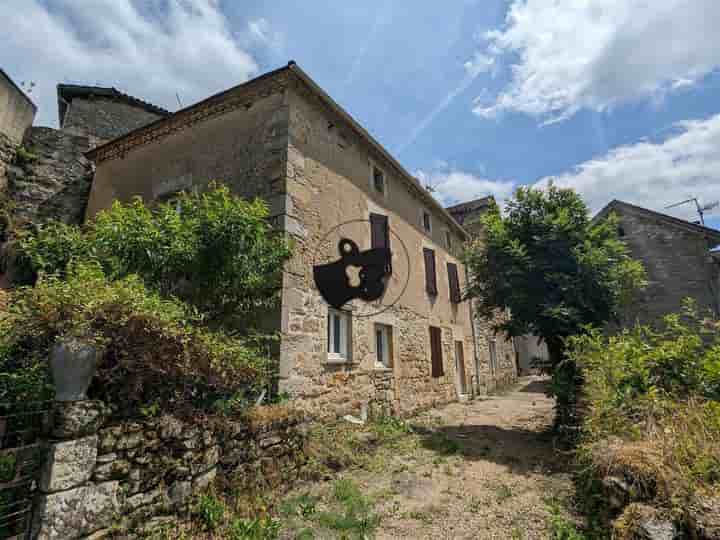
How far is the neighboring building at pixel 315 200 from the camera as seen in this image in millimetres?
6102

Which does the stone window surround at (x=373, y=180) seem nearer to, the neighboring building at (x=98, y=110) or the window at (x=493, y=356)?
the neighboring building at (x=98, y=110)

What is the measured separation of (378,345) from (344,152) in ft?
14.4

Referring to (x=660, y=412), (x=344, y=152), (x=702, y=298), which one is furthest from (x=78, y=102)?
(x=702, y=298)

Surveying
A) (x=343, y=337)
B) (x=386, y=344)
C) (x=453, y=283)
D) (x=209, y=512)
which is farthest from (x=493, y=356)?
(x=209, y=512)

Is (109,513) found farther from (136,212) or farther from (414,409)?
(414,409)

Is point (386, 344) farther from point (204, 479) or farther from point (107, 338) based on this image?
point (107, 338)

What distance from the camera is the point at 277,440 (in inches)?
175

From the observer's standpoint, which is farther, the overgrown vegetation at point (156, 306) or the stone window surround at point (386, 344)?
the stone window surround at point (386, 344)

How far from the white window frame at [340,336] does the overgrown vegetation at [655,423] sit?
3897mm

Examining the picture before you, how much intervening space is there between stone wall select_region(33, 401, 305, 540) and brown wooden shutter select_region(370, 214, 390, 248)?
5.23m

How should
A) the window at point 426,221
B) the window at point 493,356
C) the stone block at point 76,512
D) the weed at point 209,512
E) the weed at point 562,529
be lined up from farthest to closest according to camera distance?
the window at point 493,356, the window at point 426,221, the weed at point 209,512, the weed at point 562,529, the stone block at point 76,512

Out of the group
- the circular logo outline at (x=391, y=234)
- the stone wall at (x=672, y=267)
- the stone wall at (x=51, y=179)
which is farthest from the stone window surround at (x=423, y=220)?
the stone wall at (x=51, y=179)

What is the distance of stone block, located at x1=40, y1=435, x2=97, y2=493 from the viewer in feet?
7.78

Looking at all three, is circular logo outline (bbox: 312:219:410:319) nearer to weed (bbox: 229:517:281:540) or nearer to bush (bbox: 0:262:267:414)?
bush (bbox: 0:262:267:414)
